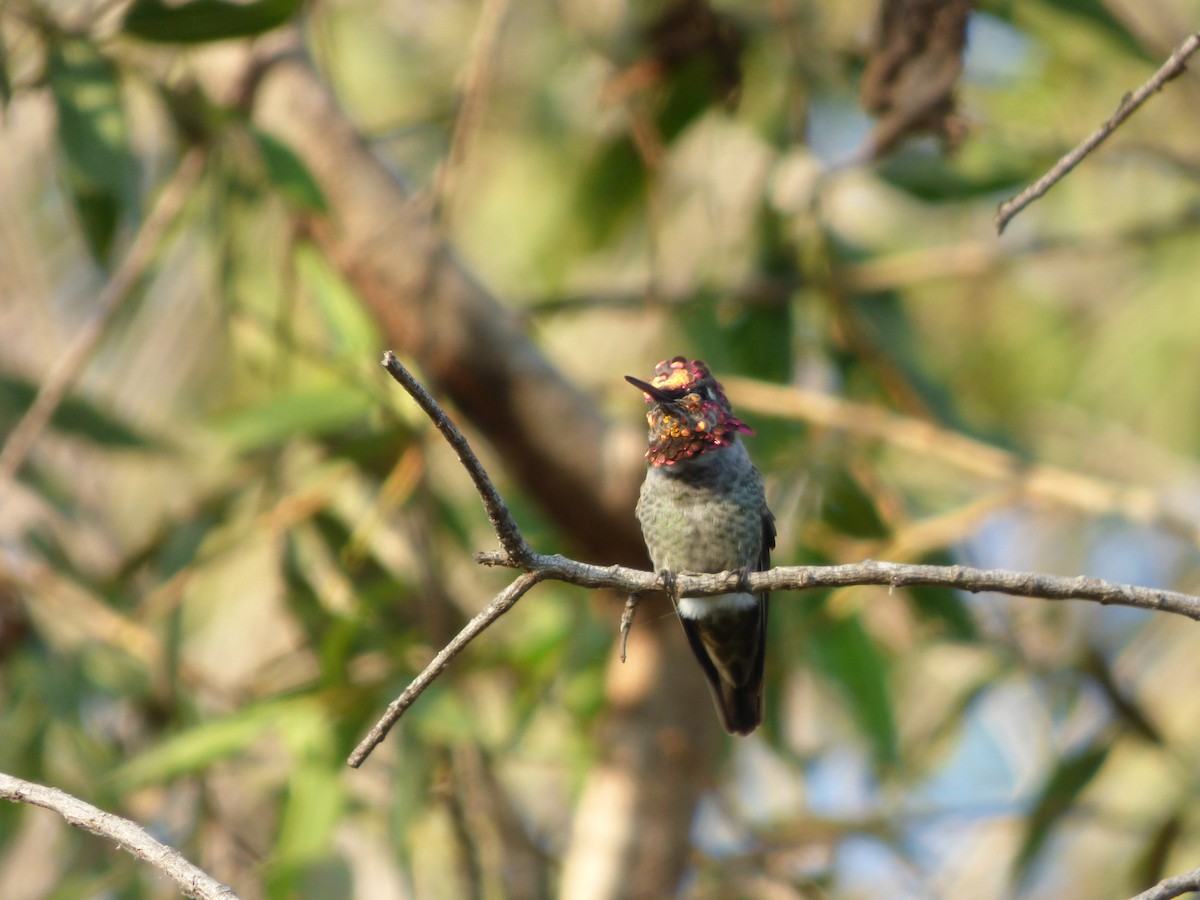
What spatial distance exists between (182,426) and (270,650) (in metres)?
0.77

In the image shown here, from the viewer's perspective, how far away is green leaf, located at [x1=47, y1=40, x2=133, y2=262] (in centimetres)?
296

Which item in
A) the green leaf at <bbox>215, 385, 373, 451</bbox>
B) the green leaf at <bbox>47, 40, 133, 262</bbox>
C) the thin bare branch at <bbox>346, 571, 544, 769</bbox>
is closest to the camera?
the thin bare branch at <bbox>346, 571, 544, 769</bbox>

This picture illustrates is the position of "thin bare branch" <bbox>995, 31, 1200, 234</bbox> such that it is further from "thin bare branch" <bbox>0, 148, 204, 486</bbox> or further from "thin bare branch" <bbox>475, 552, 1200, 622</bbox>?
"thin bare branch" <bbox>0, 148, 204, 486</bbox>

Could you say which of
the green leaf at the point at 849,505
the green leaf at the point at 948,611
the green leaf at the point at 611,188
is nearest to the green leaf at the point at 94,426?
the green leaf at the point at 611,188

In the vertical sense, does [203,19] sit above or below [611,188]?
above

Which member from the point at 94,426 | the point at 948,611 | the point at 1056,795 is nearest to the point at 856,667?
the point at 948,611

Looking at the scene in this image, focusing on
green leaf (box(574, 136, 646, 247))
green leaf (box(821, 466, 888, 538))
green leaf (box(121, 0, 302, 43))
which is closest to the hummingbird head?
green leaf (box(121, 0, 302, 43))

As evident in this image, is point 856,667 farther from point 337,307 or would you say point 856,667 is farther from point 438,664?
point 438,664

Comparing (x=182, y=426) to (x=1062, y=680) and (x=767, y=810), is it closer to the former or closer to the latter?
(x=767, y=810)

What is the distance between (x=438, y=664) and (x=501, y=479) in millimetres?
3105

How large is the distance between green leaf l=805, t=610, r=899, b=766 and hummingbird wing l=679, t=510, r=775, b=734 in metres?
1.09

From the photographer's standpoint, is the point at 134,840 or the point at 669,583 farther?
the point at 669,583

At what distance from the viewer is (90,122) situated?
2.99 m

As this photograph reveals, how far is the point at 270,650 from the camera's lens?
463 cm
